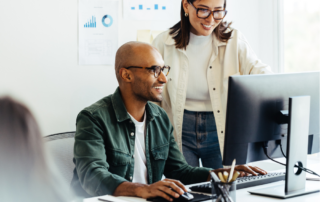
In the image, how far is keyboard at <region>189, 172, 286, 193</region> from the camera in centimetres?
131

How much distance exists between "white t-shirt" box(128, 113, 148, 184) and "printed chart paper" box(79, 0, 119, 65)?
0.86 metres

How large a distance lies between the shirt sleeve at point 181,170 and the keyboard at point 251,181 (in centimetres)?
19

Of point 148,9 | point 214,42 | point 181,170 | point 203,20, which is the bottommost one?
point 181,170

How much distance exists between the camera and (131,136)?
161 cm

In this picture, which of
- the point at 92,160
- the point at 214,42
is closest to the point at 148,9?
the point at 214,42

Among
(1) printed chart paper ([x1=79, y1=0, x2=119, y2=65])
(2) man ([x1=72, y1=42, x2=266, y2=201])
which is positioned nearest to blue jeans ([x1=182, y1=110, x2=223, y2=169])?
(2) man ([x1=72, y1=42, x2=266, y2=201])

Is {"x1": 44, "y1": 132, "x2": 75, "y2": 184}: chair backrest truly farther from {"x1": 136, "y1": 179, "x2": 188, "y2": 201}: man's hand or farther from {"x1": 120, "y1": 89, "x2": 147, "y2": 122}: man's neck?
{"x1": 136, "y1": 179, "x2": 188, "y2": 201}: man's hand

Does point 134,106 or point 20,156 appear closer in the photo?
point 20,156

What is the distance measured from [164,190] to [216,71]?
3.34ft

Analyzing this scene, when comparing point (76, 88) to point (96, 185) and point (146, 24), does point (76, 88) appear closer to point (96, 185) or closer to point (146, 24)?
point (146, 24)

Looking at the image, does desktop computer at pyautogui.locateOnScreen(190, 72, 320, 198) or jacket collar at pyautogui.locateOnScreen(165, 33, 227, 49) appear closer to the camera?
desktop computer at pyautogui.locateOnScreen(190, 72, 320, 198)

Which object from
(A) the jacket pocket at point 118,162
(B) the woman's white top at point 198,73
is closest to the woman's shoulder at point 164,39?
(B) the woman's white top at point 198,73

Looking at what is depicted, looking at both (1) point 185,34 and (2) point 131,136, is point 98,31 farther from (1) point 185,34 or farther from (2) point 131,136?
→ (2) point 131,136

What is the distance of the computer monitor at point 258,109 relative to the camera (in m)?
1.20
